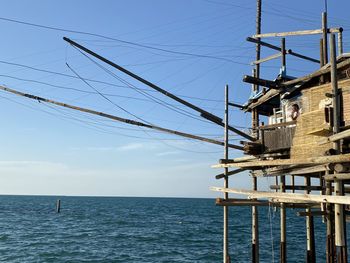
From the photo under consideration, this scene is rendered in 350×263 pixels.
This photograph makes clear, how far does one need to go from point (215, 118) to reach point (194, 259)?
18.3 metres

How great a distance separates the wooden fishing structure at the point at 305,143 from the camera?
10633 mm

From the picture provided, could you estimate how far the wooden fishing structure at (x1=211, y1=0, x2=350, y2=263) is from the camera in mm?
10633

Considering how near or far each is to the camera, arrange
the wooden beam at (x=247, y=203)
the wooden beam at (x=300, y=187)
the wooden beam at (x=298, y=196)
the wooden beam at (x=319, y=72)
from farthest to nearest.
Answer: the wooden beam at (x=300, y=187)
the wooden beam at (x=319, y=72)
the wooden beam at (x=247, y=203)
the wooden beam at (x=298, y=196)

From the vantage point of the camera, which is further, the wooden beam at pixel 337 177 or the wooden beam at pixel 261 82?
the wooden beam at pixel 261 82

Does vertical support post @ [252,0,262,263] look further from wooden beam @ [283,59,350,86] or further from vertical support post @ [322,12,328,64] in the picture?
vertical support post @ [322,12,328,64]

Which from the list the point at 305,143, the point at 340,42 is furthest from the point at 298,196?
the point at 340,42

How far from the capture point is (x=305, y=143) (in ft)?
44.3

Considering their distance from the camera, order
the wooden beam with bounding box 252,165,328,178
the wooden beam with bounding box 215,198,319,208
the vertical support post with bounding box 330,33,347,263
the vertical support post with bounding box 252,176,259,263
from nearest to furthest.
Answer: the vertical support post with bounding box 330,33,347,263
the wooden beam with bounding box 252,165,328,178
the wooden beam with bounding box 215,198,319,208
the vertical support post with bounding box 252,176,259,263

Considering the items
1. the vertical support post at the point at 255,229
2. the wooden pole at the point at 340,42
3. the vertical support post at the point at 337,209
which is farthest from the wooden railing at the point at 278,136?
the wooden pole at the point at 340,42

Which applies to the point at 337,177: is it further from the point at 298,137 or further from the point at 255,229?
the point at 255,229

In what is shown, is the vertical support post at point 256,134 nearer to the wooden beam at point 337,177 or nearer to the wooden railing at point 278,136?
the wooden railing at point 278,136

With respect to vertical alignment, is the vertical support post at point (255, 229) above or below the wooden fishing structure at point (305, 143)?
below

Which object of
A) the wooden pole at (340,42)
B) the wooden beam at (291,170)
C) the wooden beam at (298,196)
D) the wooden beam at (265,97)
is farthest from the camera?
the wooden beam at (265,97)

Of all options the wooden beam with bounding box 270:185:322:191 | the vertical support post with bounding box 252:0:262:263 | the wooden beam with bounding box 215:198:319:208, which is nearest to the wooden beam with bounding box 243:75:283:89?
the vertical support post with bounding box 252:0:262:263
